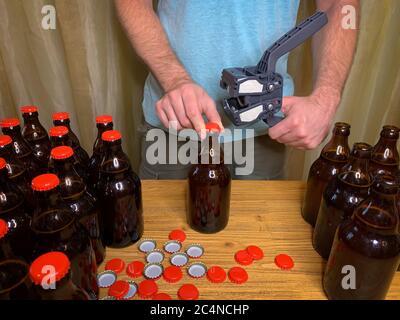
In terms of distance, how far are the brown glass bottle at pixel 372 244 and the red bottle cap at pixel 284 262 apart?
0.34 feet

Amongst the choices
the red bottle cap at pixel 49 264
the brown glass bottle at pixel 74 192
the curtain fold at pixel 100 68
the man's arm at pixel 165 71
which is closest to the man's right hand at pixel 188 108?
the man's arm at pixel 165 71

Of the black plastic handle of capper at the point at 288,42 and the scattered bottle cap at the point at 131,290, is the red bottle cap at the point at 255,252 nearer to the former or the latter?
the scattered bottle cap at the point at 131,290

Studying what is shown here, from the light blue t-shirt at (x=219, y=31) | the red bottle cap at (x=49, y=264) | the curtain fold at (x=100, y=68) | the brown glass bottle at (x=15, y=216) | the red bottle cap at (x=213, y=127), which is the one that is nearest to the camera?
the red bottle cap at (x=49, y=264)

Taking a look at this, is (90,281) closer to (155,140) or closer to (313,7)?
(155,140)

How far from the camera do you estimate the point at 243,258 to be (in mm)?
573

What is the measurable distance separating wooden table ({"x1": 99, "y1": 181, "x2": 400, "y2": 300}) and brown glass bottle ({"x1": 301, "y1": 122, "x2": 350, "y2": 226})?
0.17 feet

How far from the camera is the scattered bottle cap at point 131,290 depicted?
0.50m

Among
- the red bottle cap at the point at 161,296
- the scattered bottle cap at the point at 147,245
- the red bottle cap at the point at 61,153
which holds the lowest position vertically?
the scattered bottle cap at the point at 147,245

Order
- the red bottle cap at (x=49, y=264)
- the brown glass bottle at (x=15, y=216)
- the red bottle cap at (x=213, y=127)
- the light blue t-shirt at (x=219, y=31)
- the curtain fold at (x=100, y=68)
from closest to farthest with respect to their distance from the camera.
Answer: the red bottle cap at (x=49, y=264) < the brown glass bottle at (x=15, y=216) < the red bottle cap at (x=213, y=127) < the light blue t-shirt at (x=219, y=31) < the curtain fold at (x=100, y=68)

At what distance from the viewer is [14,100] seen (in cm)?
110

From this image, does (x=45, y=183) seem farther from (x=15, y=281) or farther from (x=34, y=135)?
(x=34, y=135)

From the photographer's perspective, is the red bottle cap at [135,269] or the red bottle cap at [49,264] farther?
the red bottle cap at [135,269]
